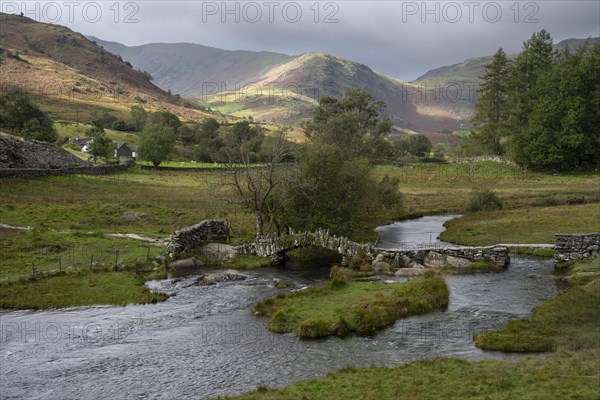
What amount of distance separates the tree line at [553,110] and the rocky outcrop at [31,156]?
88.4 meters

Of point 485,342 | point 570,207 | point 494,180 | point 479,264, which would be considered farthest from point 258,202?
point 494,180

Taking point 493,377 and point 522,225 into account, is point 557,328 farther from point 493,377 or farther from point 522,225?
point 522,225

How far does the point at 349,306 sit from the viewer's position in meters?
31.5

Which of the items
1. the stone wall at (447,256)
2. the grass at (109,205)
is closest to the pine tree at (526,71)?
the grass at (109,205)

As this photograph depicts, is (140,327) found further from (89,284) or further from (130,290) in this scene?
(89,284)

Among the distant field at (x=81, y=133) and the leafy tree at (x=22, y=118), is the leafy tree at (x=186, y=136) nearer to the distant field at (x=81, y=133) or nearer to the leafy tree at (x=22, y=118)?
the distant field at (x=81, y=133)

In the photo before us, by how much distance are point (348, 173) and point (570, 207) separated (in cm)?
3264

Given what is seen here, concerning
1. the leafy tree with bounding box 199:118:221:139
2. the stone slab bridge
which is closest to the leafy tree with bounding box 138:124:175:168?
the leafy tree with bounding box 199:118:221:139

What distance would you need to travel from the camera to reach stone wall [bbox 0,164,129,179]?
78000 mm

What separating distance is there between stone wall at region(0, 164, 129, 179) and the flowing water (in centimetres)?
5364

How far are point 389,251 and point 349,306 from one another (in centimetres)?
1484

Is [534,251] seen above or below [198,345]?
above

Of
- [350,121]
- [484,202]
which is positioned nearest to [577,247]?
[484,202]

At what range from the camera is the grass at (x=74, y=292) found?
33312 millimetres
